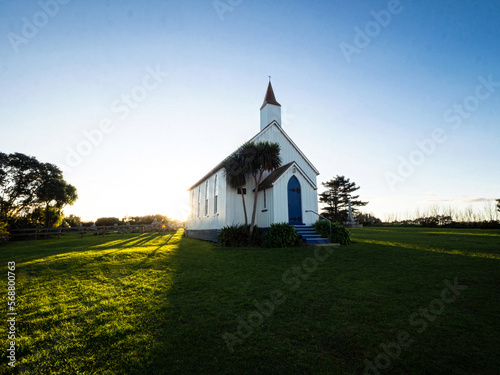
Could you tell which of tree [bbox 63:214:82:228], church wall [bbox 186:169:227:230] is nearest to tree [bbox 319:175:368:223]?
church wall [bbox 186:169:227:230]

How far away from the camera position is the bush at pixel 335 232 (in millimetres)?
13844

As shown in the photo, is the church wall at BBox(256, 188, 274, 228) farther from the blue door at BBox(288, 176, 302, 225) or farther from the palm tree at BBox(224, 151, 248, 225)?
the blue door at BBox(288, 176, 302, 225)

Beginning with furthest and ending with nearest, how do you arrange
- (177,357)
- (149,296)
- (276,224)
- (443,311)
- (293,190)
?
(293,190) → (276,224) → (149,296) → (443,311) → (177,357)

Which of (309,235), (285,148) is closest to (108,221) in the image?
(285,148)

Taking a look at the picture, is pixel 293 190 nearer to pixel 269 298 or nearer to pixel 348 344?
pixel 269 298

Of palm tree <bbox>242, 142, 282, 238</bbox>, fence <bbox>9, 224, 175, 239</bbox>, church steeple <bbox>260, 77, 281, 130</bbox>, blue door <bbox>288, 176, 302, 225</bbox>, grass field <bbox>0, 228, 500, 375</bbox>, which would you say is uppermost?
church steeple <bbox>260, 77, 281, 130</bbox>

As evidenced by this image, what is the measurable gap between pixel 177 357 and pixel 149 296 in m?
2.70

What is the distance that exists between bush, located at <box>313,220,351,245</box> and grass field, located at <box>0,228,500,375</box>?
6112 millimetres

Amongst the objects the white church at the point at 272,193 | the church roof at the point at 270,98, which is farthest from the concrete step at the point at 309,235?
the church roof at the point at 270,98

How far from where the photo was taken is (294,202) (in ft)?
51.3

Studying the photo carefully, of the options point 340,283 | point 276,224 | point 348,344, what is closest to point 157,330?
point 348,344

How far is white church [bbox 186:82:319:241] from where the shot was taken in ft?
49.6

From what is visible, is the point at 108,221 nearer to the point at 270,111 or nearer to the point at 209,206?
the point at 209,206

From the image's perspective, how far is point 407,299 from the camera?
496cm
